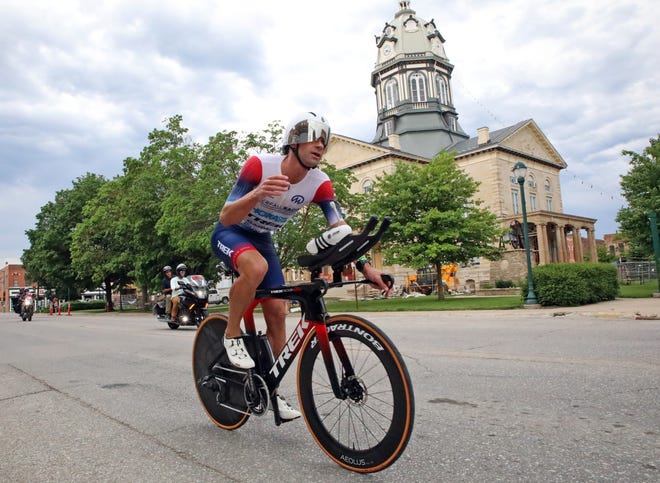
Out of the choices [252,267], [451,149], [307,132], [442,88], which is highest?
[442,88]

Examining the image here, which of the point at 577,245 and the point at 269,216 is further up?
the point at 577,245

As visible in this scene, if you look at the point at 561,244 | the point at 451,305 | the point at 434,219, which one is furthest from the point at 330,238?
the point at 561,244

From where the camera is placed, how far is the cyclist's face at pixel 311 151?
9.69 feet

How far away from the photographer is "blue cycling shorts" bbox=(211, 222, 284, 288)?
125 inches

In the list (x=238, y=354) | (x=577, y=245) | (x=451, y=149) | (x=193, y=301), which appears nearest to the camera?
(x=238, y=354)

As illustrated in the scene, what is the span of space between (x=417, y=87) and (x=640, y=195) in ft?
137

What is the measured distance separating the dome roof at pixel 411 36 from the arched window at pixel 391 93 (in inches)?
142

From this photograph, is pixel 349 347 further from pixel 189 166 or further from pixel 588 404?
pixel 189 166

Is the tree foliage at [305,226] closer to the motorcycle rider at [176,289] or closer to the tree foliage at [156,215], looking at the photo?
the tree foliage at [156,215]

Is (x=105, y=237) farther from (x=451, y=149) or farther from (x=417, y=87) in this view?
(x=417, y=87)

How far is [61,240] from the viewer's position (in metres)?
49.1

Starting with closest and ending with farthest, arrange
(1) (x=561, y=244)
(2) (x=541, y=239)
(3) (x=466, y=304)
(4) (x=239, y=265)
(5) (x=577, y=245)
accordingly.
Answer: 1. (4) (x=239, y=265)
2. (3) (x=466, y=304)
3. (2) (x=541, y=239)
4. (1) (x=561, y=244)
5. (5) (x=577, y=245)

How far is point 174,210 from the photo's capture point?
93.4 ft

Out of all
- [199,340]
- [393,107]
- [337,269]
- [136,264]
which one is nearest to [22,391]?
[199,340]
